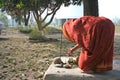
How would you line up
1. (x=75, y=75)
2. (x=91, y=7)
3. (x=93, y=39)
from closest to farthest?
(x=93, y=39), (x=75, y=75), (x=91, y=7)

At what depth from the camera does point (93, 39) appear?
5.73 m

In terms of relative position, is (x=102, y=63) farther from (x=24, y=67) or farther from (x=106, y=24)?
(x=24, y=67)

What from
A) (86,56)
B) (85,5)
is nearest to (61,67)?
(86,56)

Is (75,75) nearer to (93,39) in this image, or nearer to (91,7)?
(93,39)

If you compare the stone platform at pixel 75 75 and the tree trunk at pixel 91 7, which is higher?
the tree trunk at pixel 91 7

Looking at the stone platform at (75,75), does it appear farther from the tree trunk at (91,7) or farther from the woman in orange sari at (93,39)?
the tree trunk at (91,7)

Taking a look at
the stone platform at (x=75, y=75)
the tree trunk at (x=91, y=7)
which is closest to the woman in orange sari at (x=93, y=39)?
the stone platform at (x=75, y=75)

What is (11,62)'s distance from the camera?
885 centimetres

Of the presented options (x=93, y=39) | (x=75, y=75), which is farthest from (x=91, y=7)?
(x=75, y=75)

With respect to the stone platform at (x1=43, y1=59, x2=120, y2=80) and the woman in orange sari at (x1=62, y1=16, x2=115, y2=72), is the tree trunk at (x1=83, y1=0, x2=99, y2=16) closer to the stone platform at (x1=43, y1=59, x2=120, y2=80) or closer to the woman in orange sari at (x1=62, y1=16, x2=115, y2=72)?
the woman in orange sari at (x1=62, y1=16, x2=115, y2=72)

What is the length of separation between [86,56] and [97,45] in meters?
0.29

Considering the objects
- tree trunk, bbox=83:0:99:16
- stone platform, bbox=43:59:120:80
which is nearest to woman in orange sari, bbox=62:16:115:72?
stone platform, bbox=43:59:120:80

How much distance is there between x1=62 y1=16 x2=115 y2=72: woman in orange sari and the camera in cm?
571

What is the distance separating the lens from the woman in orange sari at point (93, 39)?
5715 mm
